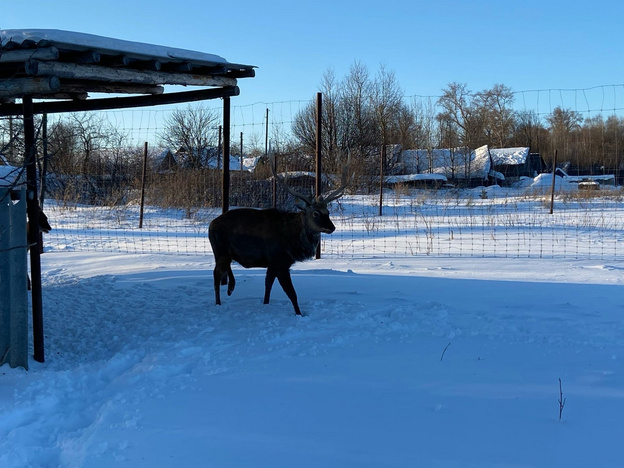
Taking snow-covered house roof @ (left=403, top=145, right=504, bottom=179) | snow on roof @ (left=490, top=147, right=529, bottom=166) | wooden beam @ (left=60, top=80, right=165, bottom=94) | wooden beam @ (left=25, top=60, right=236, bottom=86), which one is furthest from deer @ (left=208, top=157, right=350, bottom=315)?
snow on roof @ (left=490, top=147, right=529, bottom=166)

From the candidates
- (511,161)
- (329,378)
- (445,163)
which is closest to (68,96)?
(329,378)

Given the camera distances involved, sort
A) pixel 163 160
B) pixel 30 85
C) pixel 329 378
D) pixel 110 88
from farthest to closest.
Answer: pixel 163 160 → pixel 110 88 → pixel 30 85 → pixel 329 378

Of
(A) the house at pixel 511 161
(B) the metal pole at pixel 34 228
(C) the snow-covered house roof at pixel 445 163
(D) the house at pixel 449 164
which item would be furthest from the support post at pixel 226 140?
(A) the house at pixel 511 161

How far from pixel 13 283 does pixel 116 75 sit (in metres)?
2.71

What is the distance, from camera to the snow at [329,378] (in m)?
3.78

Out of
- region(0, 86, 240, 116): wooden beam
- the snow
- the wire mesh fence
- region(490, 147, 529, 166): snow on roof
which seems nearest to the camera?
the snow

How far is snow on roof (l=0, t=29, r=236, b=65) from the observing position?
537cm

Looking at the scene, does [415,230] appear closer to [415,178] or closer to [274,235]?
[274,235]

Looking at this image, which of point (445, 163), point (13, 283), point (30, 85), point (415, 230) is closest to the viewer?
point (13, 283)

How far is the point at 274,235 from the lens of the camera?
25.6 ft

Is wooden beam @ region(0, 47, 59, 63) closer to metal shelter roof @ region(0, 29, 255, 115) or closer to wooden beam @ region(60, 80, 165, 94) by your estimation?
metal shelter roof @ region(0, 29, 255, 115)

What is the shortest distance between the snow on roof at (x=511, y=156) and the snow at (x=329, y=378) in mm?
33928

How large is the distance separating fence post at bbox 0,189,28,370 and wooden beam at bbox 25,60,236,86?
47.0 inches

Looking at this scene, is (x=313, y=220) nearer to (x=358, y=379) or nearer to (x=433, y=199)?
(x=358, y=379)
